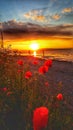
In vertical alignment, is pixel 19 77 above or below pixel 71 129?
above

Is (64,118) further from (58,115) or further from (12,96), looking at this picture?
(12,96)

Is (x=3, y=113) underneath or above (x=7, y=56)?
underneath

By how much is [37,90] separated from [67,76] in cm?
642

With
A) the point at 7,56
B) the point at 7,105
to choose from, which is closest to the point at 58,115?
the point at 7,105

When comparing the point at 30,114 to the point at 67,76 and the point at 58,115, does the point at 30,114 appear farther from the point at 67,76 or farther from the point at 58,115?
the point at 67,76

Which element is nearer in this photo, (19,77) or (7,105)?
(7,105)

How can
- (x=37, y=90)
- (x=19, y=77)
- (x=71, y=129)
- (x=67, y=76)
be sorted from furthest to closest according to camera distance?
(x=67, y=76), (x=19, y=77), (x=37, y=90), (x=71, y=129)

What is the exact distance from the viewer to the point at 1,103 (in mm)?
4188

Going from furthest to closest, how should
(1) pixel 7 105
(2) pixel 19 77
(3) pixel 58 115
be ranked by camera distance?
(2) pixel 19 77 → (1) pixel 7 105 → (3) pixel 58 115

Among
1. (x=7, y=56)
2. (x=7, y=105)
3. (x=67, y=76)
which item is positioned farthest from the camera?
(x=67, y=76)

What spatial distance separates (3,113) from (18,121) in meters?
0.25

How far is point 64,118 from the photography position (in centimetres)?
386

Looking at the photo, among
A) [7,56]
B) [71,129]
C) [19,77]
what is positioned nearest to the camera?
[71,129]

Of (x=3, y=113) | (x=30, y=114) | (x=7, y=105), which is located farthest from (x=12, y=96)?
(x=30, y=114)
